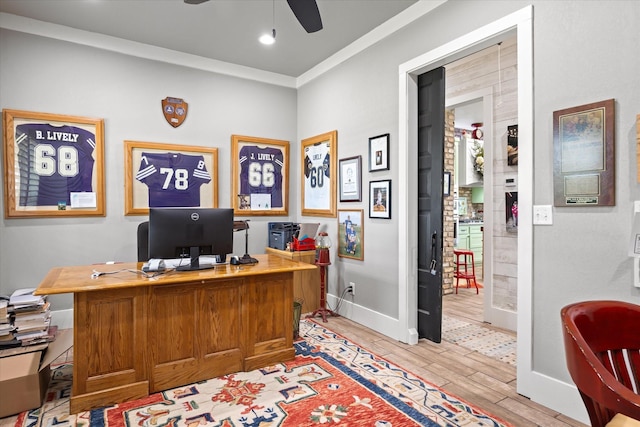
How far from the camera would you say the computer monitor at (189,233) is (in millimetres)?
2641

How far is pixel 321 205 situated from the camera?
4.68m

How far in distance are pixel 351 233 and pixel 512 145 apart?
203 cm

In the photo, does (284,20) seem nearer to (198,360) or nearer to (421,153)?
(421,153)

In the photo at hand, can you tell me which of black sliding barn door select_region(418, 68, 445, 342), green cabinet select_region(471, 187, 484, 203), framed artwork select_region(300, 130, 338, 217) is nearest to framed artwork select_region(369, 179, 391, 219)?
black sliding barn door select_region(418, 68, 445, 342)

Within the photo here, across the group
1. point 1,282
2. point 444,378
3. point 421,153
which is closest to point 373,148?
point 421,153

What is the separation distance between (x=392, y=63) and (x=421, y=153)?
3.17ft

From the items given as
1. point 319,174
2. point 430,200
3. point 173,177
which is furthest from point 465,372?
point 173,177

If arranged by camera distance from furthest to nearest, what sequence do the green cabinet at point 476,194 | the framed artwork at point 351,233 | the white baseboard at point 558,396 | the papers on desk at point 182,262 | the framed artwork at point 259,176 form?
1. the green cabinet at point 476,194
2. the framed artwork at point 259,176
3. the framed artwork at point 351,233
4. the papers on desk at point 182,262
5. the white baseboard at point 558,396

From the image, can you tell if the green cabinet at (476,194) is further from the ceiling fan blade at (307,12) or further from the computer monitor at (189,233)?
the computer monitor at (189,233)

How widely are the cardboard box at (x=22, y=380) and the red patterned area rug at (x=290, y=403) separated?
2.8 inches

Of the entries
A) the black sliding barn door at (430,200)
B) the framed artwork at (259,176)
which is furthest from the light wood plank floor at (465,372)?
the framed artwork at (259,176)

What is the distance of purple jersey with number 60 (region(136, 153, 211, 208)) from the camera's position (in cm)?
417

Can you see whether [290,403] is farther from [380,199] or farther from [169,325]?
[380,199]

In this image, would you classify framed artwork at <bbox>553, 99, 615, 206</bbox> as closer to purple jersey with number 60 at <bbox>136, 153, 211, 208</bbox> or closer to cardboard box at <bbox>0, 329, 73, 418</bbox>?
cardboard box at <bbox>0, 329, 73, 418</bbox>
